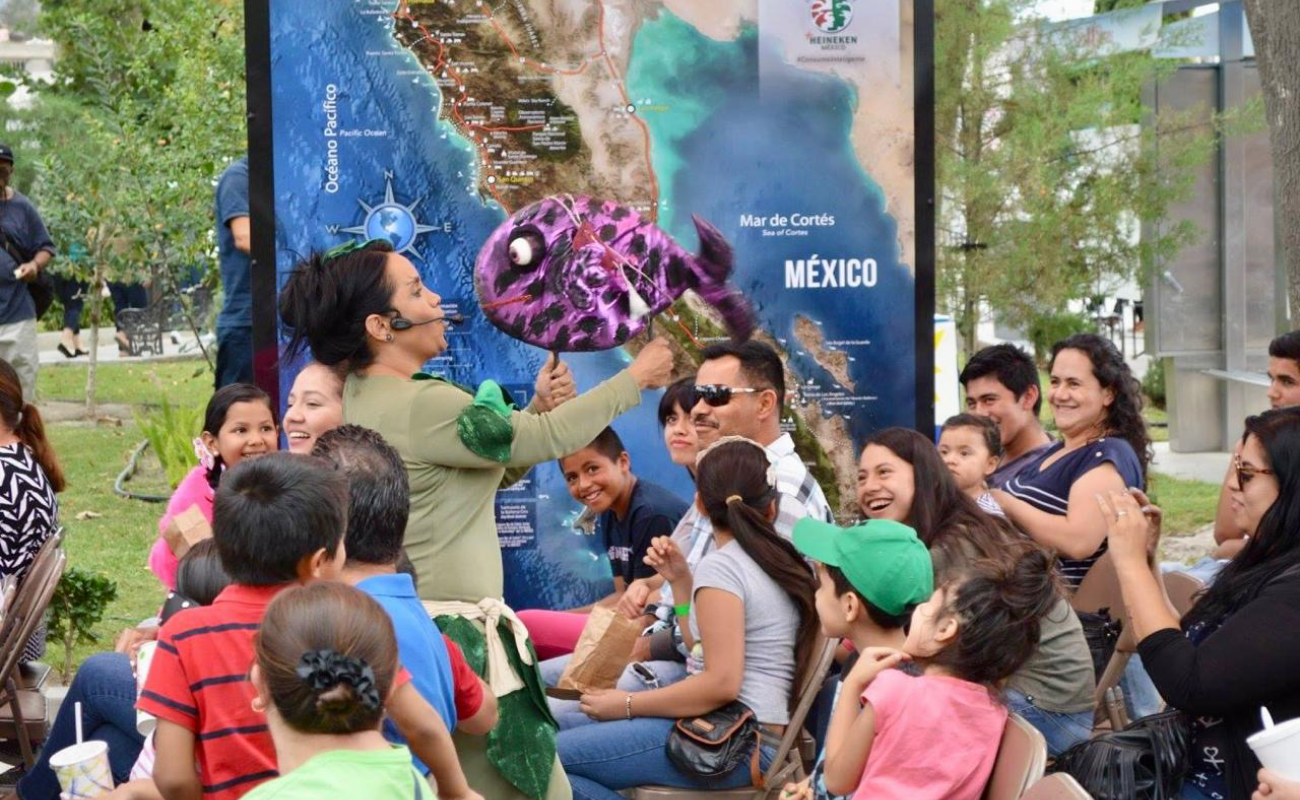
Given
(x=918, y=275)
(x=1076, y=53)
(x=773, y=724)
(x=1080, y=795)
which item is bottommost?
(x=773, y=724)

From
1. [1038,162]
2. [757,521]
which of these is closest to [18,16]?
[1038,162]

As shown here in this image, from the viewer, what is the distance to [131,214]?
446 inches

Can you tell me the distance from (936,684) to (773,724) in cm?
93

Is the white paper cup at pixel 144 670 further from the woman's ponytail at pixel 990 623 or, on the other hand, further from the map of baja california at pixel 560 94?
the map of baja california at pixel 560 94

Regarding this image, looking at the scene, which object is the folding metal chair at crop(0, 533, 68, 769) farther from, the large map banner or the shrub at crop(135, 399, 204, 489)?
the shrub at crop(135, 399, 204, 489)

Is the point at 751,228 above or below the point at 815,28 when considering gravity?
below

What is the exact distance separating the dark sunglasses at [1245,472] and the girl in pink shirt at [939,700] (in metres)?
0.48

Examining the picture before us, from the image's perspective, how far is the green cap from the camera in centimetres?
325

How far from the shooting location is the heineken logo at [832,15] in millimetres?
5102

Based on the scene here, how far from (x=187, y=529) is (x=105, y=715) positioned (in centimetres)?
54

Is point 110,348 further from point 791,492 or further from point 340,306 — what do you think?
point 340,306

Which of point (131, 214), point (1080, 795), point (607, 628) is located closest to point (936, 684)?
point (1080, 795)

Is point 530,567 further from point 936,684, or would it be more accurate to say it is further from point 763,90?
point 936,684

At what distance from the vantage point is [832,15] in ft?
16.8
